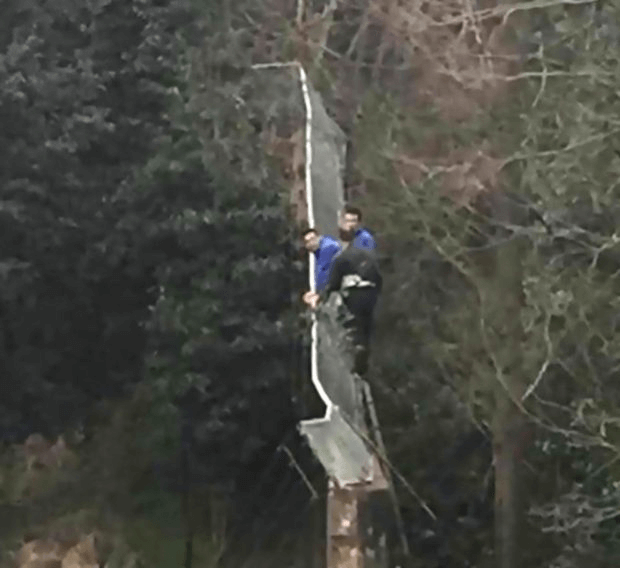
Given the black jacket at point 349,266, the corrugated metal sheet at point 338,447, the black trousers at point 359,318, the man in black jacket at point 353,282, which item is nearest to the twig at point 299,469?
the black trousers at point 359,318

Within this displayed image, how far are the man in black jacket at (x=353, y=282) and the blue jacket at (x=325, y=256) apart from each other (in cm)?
8

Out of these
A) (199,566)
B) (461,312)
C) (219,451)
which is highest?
(461,312)

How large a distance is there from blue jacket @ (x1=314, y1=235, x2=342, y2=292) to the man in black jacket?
0.08m

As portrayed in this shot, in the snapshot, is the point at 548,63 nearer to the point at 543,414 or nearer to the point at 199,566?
the point at 543,414

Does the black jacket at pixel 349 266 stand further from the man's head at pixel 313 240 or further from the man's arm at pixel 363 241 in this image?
the man's head at pixel 313 240

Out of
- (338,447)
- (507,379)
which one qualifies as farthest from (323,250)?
(507,379)

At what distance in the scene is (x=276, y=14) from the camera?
14.3 m

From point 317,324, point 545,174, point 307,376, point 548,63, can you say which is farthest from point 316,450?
point 307,376

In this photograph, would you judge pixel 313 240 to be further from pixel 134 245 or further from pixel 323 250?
pixel 134 245

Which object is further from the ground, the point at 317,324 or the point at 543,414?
the point at 317,324

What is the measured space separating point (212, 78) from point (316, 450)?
22.7 ft

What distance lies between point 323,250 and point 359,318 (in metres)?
0.61

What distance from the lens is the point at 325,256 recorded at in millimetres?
9219

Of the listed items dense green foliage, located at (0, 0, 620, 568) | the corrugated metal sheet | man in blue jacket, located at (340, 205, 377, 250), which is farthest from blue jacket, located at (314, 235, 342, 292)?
dense green foliage, located at (0, 0, 620, 568)
